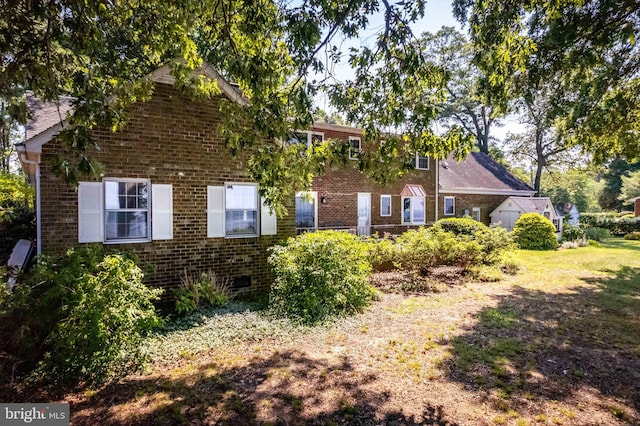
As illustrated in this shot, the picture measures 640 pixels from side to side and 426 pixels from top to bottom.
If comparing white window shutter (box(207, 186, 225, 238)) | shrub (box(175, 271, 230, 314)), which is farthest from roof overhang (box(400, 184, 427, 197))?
shrub (box(175, 271, 230, 314))

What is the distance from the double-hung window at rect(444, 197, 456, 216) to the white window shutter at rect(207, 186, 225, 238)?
17408 millimetres

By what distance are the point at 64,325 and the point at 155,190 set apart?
151 inches

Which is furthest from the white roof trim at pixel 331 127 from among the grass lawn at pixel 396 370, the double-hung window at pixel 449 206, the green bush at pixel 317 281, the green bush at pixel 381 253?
the grass lawn at pixel 396 370

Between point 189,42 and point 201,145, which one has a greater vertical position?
point 189,42

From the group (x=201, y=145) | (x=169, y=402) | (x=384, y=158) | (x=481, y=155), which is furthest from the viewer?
(x=481, y=155)

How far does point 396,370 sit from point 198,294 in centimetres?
453

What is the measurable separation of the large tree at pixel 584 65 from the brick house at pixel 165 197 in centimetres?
607

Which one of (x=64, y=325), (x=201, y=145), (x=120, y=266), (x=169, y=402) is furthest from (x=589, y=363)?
(x=201, y=145)

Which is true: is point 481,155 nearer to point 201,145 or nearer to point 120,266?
point 201,145

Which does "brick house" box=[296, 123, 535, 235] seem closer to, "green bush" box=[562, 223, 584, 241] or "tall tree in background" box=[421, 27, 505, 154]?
"green bush" box=[562, 223, 584, 241]

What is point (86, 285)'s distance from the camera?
4.70m

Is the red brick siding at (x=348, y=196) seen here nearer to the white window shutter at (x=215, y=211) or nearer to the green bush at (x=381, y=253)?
the green bush at (x=381, y=253)

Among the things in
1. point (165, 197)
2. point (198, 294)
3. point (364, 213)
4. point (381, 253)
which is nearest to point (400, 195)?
point (364, 213)
